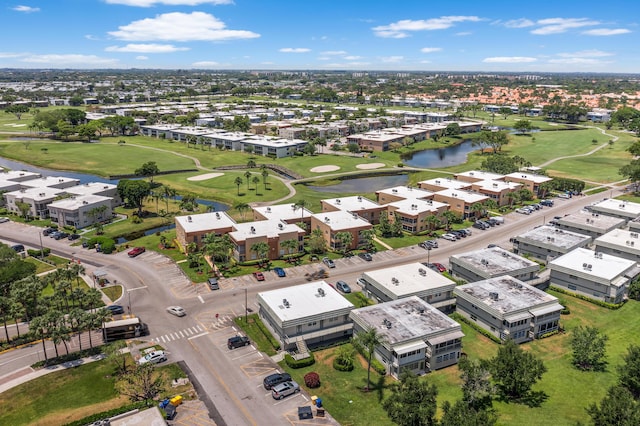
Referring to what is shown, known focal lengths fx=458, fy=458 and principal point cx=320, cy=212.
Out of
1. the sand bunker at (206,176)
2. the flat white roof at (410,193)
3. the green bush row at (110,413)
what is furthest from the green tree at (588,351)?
the sand bunker at (206,176)

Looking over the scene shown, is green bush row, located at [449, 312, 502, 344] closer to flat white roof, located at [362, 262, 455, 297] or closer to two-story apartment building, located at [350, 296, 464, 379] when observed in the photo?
flat white roof, located at [362, 262, 455, 297]

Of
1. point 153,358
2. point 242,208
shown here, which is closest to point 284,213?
point 242,208

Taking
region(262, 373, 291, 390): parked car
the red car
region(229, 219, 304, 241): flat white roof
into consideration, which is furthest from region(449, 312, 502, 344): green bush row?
the red car

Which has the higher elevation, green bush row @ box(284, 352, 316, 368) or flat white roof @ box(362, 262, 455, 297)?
flat white roof @ box(362, 262, 455, 297)

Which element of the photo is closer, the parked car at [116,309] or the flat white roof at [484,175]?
the parked car at [116,309]

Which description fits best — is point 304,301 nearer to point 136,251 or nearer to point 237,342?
point 237,342

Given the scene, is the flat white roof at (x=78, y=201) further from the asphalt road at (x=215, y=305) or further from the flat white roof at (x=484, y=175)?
the flat white roof at (x=484, y=175)
